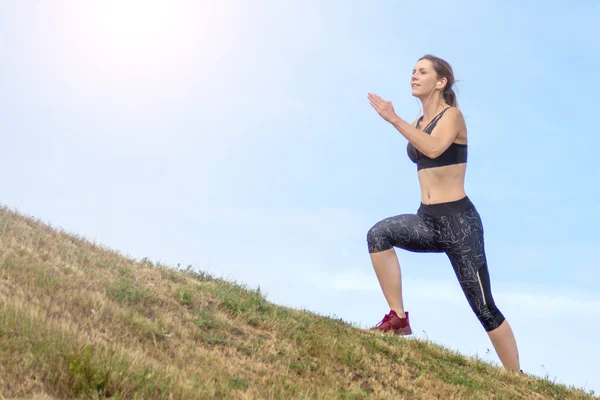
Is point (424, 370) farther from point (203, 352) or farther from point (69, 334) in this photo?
point (69, 334)

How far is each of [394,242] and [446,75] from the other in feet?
8.05

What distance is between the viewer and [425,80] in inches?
356

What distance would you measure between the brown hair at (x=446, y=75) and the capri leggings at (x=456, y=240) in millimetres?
1447

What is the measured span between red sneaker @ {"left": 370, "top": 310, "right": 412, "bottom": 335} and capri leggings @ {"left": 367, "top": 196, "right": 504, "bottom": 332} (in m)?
0.93

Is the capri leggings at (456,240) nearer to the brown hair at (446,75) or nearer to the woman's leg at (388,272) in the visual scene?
the woman's leg at (388,272)

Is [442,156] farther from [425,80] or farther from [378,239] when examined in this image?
[378,239]

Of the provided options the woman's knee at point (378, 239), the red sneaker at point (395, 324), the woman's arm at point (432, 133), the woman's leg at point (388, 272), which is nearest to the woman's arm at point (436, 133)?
the woman's arm at point (432, 133)

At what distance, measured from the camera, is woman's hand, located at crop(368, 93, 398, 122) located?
8.12 m

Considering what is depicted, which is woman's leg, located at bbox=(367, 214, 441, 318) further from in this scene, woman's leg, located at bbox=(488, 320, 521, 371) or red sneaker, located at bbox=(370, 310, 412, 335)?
woman's leg, located at bbox=(488, 320, 521, 371)

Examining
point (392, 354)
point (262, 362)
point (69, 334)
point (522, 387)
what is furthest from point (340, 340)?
point (69, 334)

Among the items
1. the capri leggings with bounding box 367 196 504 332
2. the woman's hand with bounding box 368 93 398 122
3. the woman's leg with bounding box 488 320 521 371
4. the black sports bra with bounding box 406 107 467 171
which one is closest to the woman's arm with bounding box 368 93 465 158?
the woman's hand with bounding box 368 93 398 122

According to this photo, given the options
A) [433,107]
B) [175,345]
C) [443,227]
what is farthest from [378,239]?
[175,345]

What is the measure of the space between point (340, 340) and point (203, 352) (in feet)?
7.06

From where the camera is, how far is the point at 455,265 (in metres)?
8.81
